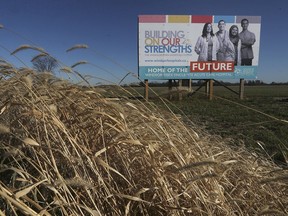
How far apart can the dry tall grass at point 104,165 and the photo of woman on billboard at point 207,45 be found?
12120 millimetres

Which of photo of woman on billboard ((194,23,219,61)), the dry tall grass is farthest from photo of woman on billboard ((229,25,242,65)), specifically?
the dry tall grass

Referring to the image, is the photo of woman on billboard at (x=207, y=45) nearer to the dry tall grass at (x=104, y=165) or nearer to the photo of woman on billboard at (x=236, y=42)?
the photo of woman on billboard at (x=236, y=42)

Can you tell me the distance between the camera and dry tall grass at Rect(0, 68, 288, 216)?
1.15 m

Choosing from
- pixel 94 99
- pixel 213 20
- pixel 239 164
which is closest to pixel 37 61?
pixel 94 99

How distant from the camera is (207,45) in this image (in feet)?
44.0

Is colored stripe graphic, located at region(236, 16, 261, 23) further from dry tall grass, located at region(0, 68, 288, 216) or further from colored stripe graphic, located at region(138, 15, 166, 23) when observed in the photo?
dry tall grass, located at region(0, 68, 288, 216)

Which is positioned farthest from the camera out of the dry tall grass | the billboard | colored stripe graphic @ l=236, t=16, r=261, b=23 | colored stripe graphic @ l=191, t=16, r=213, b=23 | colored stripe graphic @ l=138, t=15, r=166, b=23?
colored stripe graphic @ l=236, t=16, r=261, b=23

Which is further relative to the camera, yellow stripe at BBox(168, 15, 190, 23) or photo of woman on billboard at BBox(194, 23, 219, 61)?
photo of woman on billboard at BBox(194, 23, 219, 61)

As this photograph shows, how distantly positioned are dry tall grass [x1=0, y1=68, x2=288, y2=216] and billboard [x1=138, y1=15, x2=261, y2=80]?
1159cm

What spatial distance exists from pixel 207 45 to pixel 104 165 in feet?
42.6

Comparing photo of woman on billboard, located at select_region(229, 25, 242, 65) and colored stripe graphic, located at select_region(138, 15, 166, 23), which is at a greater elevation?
colored stripe graphic, located at select_region(138, 15, 166, 23)

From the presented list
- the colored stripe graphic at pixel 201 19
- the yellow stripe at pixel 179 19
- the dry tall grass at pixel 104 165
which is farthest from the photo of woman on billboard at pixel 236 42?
the dry tall grass at pixel 104 165

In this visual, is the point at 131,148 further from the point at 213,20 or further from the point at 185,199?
the point at 213,20

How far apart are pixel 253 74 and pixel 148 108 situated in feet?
42.6
